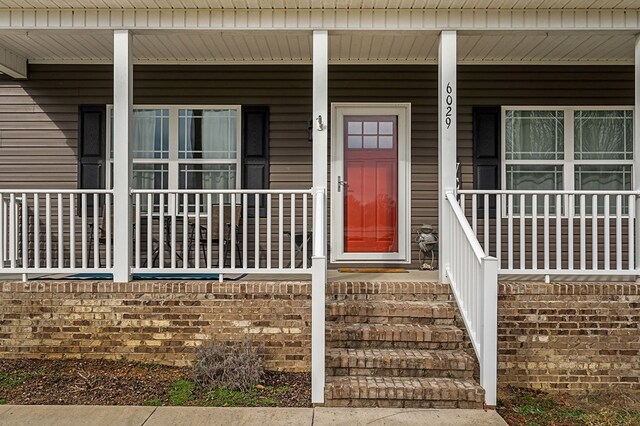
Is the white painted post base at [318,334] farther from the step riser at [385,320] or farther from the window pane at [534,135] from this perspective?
the window pane at [534,135]

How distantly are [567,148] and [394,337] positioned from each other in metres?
3.62

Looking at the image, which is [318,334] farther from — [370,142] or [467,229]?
[370,142]

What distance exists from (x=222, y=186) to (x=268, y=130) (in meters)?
0.90

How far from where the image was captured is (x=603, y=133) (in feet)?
21.8

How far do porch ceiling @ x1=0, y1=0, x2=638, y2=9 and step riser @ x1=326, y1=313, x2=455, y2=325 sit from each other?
2.83 m

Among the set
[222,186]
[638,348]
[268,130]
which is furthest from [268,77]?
[638,348]

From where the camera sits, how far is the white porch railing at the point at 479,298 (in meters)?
4.00

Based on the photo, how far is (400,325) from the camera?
4770 millimetres

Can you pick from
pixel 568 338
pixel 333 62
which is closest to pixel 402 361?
pixel 568 338

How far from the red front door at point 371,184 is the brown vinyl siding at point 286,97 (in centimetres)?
26

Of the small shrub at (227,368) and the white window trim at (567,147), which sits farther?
the white window trim at (567,147)

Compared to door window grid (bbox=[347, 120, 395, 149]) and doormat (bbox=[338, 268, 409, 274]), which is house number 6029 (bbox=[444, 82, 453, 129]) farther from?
→ doormat (bbox=[338, 268, 409, 274])

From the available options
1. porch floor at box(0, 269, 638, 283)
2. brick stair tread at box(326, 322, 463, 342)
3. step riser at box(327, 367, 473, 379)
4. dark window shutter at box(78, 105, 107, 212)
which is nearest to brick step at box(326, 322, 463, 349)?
brick stair tread at box(326, 322, 463, 342)

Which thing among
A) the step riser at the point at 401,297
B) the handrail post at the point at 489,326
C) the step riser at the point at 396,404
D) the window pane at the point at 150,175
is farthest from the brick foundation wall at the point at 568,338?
the window pane at the point at 150,175
